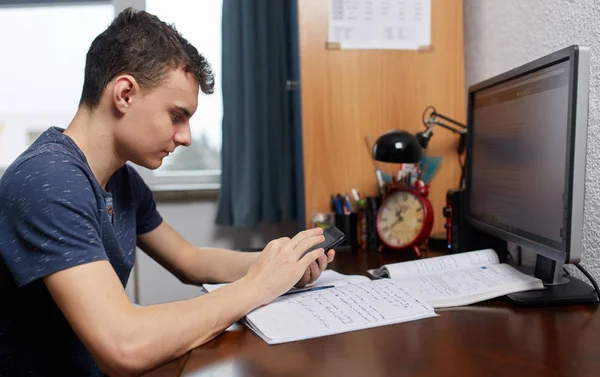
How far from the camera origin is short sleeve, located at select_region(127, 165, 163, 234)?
1.34m

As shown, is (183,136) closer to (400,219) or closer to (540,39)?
(400,219)

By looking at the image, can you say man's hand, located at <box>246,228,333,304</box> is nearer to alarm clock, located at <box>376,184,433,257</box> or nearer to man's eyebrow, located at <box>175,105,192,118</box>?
man's eyebrow, located at <box>175,105,192,118</box>

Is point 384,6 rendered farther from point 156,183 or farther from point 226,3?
point 156,183

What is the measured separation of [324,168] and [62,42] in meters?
1.55

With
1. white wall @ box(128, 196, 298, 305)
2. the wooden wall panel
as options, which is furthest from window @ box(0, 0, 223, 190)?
the wooden wall panel

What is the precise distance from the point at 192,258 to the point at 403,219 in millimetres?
571

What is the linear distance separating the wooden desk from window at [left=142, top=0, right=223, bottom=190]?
1.68m

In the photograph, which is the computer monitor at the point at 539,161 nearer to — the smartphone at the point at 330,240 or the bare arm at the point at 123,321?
the smartphone at the point at 330,240

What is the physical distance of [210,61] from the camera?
252cm

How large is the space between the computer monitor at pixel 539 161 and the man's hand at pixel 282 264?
37 centimetres

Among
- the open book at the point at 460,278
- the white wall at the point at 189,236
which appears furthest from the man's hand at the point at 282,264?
the white wall at the point at 189,236

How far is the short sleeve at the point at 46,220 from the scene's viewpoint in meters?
0.83

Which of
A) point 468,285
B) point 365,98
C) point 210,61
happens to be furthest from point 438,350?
point 210,61

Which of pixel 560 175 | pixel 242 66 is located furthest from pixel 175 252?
pixel 242 66
